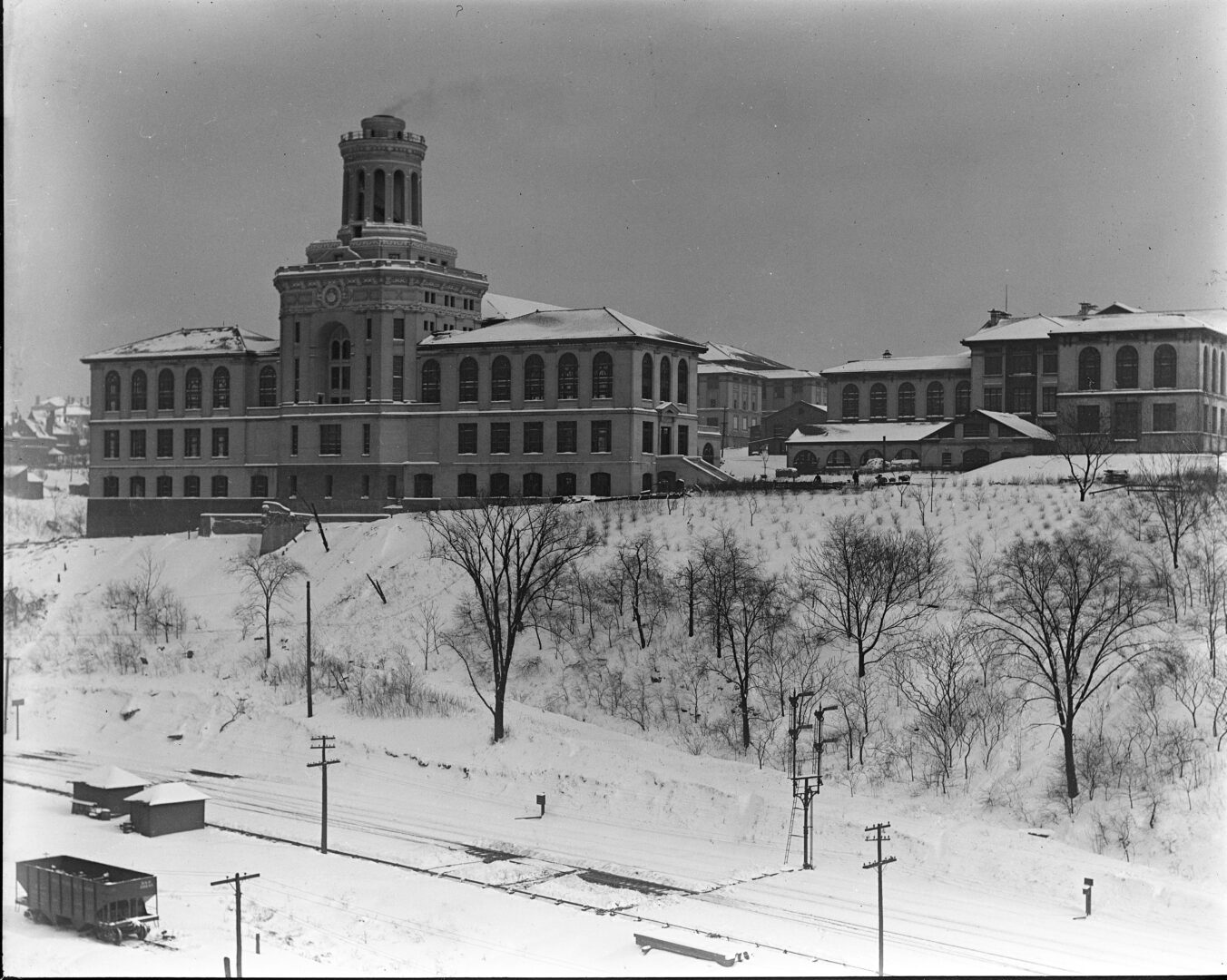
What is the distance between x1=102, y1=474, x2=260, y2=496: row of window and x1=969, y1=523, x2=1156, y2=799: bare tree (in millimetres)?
45603

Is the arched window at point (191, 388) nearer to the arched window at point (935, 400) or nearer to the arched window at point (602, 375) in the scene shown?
the arched window at point (602, 375)

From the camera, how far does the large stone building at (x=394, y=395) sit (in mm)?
76875

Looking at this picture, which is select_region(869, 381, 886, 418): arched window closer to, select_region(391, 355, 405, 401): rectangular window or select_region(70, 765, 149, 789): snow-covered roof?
select_region(391, 355, 405, 401): rectangular window

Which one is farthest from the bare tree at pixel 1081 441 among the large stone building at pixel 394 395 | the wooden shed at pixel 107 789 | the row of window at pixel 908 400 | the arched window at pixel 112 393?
the arched window at pixel 112 393

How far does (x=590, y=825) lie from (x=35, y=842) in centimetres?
1515

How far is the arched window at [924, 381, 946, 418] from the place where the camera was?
96.1 metres

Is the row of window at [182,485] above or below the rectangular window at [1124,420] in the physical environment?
below

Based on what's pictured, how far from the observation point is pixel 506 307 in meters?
89.8

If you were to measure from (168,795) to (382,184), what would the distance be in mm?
48417

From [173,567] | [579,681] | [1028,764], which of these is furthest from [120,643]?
[1028,764]

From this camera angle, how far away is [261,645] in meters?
61.3

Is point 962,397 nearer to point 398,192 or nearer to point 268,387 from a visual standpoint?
point 398,192

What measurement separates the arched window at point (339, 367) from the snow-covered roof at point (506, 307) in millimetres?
9120

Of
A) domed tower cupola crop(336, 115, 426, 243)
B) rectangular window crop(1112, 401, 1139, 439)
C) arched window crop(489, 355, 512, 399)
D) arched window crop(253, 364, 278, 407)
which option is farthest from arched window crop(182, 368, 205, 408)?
rectangular window crop(1112, 401, 1139, 439)
